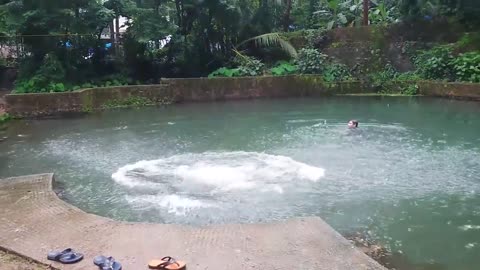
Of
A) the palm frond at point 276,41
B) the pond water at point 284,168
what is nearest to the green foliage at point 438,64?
the pond water at point 284,168

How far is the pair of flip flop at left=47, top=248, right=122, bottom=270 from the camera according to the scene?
4.02 metres

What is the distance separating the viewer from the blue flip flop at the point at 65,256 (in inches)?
164

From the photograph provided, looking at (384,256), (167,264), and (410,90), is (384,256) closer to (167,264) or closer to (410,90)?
(167,264)

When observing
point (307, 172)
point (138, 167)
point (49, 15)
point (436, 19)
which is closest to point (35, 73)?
point (49, 15)

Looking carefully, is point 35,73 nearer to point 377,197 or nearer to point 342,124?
point 342,124

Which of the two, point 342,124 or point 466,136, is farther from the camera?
→ point 342,124

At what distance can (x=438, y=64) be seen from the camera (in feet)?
49.5

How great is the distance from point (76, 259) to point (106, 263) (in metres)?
0.33

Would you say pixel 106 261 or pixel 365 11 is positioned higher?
pixel 365 11

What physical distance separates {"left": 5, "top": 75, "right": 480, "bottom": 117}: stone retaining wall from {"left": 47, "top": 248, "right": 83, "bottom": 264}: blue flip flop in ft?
32.0

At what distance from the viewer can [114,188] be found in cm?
670

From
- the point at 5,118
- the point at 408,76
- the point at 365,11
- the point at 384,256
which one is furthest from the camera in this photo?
the point at 365,11

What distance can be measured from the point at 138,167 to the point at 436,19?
42.5ft

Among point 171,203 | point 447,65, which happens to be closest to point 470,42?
point 447,65
